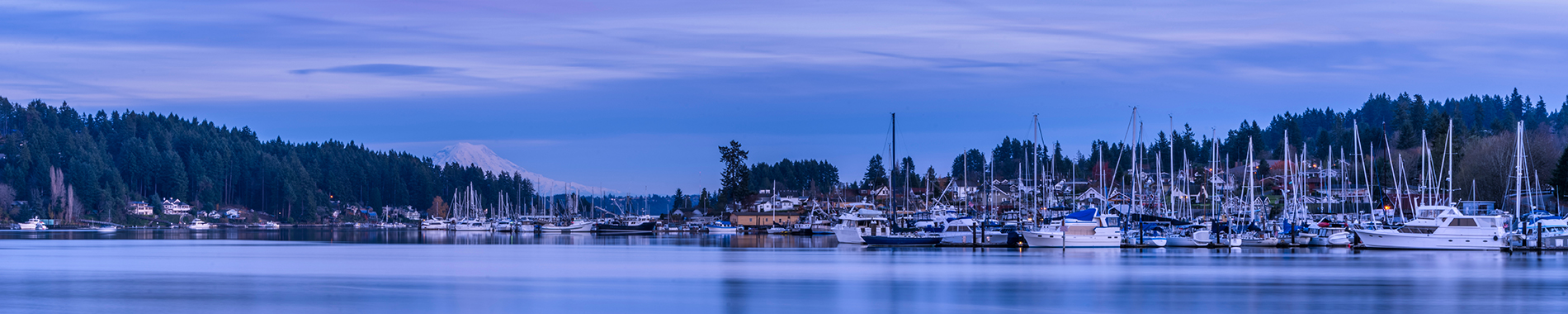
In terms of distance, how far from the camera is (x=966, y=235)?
3022 inches

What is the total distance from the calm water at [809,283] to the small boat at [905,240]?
778 cm

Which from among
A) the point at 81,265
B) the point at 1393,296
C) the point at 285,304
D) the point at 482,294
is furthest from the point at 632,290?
the point at 81,265

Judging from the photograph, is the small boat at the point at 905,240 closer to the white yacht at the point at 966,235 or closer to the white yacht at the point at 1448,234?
the white yacht at the point at 966,235

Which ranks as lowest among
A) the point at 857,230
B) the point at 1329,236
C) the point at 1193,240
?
the point at 1193,240

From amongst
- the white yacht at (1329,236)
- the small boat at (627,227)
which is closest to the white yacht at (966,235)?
the white yacht at (1329,236)

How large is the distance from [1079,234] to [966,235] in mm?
9904

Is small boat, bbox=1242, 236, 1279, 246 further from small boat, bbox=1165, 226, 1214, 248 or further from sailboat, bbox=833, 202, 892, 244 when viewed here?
sailboat, bbox=833, 202, 892, 244

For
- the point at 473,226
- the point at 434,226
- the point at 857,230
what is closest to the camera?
the point at 857,230

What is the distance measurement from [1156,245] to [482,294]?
4302cm

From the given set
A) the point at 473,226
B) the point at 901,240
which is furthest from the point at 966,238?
the point at 473,226

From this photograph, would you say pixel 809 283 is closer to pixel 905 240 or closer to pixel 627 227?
pixel 905 240

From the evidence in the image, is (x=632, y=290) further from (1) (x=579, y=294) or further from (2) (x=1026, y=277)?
(2) (x=1026, y=277)

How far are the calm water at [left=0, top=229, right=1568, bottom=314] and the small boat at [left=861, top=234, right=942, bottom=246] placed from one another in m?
7.78

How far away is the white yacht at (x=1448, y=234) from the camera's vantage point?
207 ft
